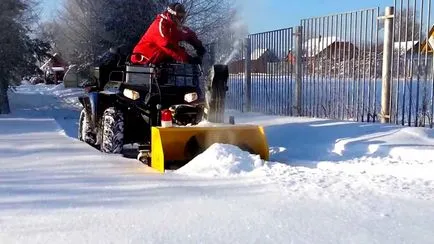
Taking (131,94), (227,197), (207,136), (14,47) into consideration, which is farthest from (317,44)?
(14,47)

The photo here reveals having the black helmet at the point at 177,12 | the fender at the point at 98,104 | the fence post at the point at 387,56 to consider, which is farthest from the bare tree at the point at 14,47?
the fence post at the point at 387,56

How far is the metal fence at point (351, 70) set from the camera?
10.2m

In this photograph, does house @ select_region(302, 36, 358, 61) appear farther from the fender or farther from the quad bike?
the fender

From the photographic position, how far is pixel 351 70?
1133 cm

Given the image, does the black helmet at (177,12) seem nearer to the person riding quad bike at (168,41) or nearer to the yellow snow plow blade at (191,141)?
the person riding quad bike at (168,41)

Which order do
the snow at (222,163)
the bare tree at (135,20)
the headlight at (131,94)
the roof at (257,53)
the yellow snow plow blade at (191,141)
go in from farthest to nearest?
the bare tree at (135,20), the roof at (257,53), the headlight at (131,94), the yellow snow plow blade at (191,141), the snow at (222,163)

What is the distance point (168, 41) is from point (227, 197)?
4.26m

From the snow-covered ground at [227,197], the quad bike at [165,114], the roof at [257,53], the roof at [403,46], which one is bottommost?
the snow-covered ground at [227,197]

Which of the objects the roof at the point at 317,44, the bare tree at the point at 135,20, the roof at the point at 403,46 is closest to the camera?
the roof at the point at 403,46

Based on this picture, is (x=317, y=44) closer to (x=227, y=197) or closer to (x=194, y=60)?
(x=194, y=60)

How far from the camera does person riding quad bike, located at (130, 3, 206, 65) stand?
29.3 feet

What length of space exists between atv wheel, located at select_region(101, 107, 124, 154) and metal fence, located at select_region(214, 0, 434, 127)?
15.3ft

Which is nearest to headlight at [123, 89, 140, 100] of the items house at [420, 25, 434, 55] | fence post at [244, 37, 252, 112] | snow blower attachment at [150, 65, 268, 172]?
snow blower attachment at [150, 65, 268, 172]

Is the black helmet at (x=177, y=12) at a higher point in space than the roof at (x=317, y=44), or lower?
higher
